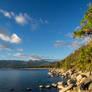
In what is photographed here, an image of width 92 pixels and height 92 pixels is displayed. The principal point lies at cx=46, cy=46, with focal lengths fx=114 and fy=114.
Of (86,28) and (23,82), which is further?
(23,82)

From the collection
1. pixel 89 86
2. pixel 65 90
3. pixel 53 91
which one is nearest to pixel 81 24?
pixel 89 86

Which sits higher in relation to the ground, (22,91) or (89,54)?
(89,54)

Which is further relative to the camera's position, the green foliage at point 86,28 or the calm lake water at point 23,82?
the calm lake water at point 23,82

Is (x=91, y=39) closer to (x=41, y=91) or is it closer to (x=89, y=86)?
(x=89, y=86)

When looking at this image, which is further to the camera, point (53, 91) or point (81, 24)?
point (53, 91)

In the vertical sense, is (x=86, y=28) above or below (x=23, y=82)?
above

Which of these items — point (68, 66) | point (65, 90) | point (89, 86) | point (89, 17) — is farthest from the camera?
point (68, 66)

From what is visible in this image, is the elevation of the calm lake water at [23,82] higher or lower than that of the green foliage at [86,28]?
lower

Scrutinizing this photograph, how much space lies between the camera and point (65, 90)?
3000 centimetres

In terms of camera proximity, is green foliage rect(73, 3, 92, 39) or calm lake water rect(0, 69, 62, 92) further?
calm lake water rect(0, 69, 62, 92)

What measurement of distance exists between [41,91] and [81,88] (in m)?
14.6

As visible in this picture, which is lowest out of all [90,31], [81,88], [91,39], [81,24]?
[81,88]

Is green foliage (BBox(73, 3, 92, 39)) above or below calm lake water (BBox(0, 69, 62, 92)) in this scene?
above

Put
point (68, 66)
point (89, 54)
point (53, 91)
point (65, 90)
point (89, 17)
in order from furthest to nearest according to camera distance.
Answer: point (68, 66) → point (53, 91) → point (65, 90) → point (89, 54) → point (89, 17)
